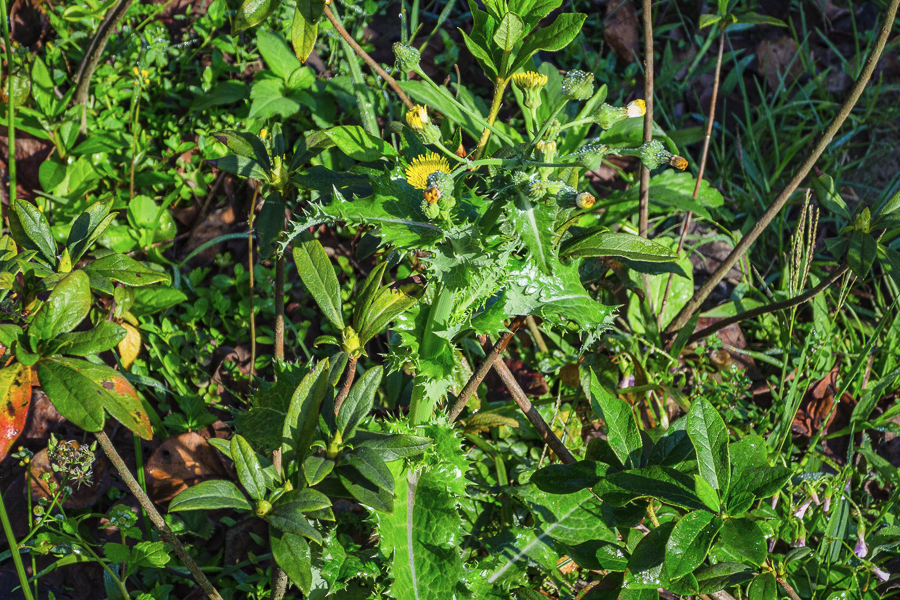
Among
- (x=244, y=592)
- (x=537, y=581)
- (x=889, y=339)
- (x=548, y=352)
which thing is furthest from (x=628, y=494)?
(x=889, y=339)

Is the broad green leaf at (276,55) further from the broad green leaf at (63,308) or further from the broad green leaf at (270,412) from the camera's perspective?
the broad green leaf at (63,308)

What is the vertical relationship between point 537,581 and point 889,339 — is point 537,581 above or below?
below

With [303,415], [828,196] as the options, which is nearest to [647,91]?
[828,196]

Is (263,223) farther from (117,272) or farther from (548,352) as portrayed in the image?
(548,352)

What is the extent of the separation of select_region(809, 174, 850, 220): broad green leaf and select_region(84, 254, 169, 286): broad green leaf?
1.90m

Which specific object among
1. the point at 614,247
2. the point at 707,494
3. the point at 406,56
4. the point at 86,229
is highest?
the point at 406,56

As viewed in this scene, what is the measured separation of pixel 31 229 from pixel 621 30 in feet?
9.29

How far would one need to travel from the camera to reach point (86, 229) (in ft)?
5.28

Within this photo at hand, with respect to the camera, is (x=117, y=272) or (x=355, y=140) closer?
(x=117, y=272)

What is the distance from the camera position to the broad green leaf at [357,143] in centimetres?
199

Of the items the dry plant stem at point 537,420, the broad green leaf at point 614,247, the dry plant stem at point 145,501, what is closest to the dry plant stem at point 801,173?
the broad green leaf at point 614,247

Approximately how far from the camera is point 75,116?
2.66 m

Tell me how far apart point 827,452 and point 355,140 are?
204 centimetres

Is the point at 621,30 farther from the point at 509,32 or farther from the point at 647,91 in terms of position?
the point at 509,32
